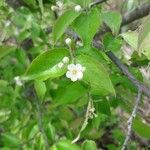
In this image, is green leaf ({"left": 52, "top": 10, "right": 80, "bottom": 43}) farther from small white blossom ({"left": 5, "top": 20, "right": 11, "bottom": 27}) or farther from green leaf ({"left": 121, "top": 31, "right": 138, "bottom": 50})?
small white blossom ({"left": 5, "top": 20, "right": 11, "bottom": 27})

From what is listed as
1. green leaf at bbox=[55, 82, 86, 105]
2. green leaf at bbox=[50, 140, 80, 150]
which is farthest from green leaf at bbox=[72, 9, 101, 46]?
green leaf at bbox=[50, 140, 80, 150]

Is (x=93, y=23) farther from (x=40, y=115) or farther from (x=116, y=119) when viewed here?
(x=116, y=119)

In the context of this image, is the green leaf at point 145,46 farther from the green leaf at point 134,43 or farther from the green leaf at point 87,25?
the green leaf at point 87,25

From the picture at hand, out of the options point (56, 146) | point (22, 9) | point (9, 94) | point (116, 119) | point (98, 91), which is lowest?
point (116, 119)

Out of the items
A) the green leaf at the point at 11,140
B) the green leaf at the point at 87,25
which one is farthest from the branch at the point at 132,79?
the green leaf at the point at 11,140

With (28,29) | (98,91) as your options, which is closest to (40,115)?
(28,29)
